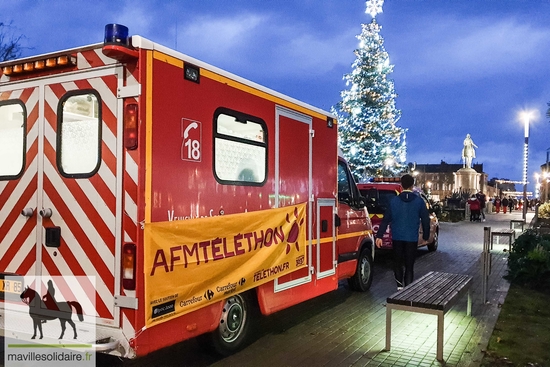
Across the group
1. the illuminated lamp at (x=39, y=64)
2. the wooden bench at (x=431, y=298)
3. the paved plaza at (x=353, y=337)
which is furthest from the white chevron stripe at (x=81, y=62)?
the wooden bench at (x=431, y=298)

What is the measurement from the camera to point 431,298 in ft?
17.8

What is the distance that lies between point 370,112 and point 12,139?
22.6 metres

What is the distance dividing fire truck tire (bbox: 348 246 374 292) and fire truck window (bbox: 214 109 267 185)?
342cm

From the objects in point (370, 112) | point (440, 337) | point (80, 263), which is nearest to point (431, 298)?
point (440, 337)

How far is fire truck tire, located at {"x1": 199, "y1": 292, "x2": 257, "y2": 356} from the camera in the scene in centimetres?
496

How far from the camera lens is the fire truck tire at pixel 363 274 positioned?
26.8ft

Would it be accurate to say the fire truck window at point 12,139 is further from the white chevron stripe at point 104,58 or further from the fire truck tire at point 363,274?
the fire truck tire at point 363,274

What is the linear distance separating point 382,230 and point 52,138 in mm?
4612

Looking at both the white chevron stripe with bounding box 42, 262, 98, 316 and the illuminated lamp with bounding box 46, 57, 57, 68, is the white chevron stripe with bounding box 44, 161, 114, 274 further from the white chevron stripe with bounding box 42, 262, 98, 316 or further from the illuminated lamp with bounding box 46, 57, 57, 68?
the illuminated lamp with bounding box 46, 57, 57, 68

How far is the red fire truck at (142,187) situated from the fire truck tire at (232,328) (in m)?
0.02

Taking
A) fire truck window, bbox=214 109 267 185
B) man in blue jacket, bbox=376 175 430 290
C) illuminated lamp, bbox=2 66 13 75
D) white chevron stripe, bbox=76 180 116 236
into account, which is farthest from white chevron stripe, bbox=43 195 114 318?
man in blue jacket, bbox=376 175 430 290

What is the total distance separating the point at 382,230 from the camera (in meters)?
7.14

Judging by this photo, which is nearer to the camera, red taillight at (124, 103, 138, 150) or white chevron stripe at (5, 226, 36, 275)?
red taillight at (124, 103, 138, 150)

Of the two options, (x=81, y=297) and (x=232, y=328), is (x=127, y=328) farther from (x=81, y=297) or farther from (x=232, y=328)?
(x=232, y=328)
